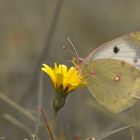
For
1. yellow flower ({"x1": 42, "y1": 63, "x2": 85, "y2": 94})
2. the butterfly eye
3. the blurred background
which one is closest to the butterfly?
the butterfly eye

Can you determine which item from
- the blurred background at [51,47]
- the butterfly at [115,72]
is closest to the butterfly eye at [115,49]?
the butterfly at [115,72]

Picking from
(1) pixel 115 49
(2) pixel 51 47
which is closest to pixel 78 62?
(1) pixel 115 49

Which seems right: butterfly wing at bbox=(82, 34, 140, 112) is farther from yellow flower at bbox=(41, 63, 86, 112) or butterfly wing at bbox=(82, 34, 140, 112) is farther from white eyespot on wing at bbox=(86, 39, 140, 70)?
yellow flower at bbox=(41, 63, 86, 112)

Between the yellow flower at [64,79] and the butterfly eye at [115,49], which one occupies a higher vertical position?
the butterfly eye at [115,49]

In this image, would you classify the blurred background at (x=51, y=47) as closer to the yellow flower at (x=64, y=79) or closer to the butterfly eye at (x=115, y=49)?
the butterfly eye at (x=115, y=49)

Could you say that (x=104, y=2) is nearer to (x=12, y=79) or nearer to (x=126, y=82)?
(x=12, y=79)

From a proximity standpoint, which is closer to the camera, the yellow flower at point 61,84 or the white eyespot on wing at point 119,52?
the yellow flower at point 61,84
